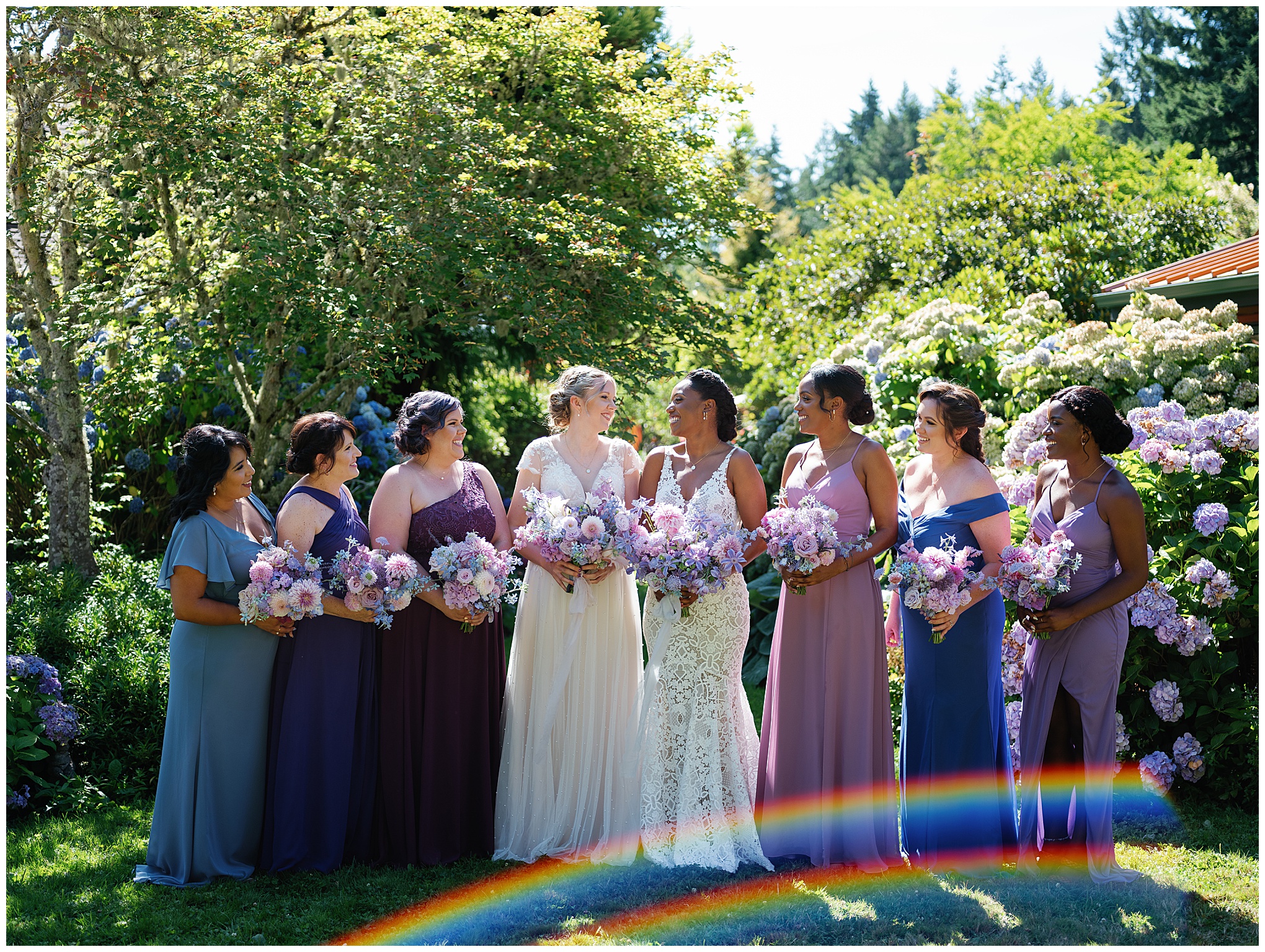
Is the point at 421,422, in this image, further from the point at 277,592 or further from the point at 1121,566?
the point at 1121,566

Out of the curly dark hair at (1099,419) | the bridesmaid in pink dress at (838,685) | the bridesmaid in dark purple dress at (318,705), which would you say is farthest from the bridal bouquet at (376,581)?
the curly dark hair at (1099,419)

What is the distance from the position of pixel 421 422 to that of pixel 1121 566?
3302 mm

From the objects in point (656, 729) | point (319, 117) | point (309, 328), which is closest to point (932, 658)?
point (656, 729)

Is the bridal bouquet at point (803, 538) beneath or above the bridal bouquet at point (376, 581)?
above

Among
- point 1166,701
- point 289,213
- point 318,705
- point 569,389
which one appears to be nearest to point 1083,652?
point 1166,701

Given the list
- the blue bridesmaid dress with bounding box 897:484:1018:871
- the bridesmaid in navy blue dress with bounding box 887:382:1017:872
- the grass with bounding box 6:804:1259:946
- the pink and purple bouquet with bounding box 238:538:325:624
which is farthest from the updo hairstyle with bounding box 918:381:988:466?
the pink and purple bouquet with bounding box 238:538:325:624

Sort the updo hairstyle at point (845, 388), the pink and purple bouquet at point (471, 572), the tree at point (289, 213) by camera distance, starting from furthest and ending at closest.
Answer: the tree at point (289, 213) < the updo hairstyle at point (845, 388) < the pink and purple bouquet at point (471, 572)

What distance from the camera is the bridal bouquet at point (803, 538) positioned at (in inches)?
179

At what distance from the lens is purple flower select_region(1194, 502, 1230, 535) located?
5.91m

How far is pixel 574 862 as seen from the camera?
4.93 m

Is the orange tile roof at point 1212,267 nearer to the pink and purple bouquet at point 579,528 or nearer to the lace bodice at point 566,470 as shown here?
the lace bodice at point 566,470

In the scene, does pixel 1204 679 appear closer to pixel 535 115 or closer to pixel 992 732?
pixel 992 732

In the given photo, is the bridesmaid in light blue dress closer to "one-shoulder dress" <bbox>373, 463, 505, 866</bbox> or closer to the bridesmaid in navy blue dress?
"one-shoulder dress" <bbox>373, 463, 505, 866</bbox>

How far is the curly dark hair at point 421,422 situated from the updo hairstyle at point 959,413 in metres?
2.26
